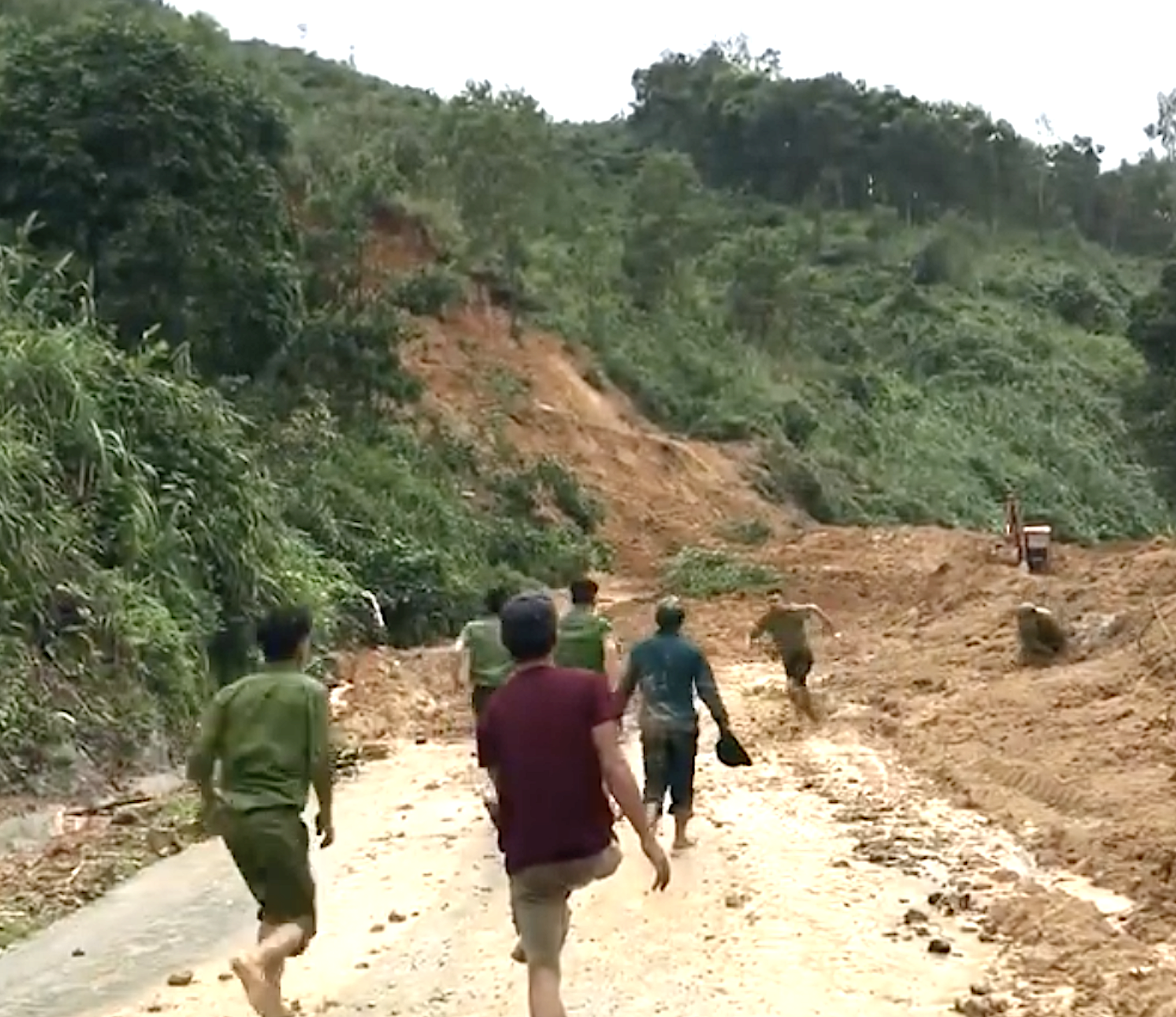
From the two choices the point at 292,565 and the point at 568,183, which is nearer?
the point at 292,565

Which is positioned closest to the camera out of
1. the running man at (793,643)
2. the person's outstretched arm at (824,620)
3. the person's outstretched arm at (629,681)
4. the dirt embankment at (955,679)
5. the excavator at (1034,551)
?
the dirt embankment at (955,679)

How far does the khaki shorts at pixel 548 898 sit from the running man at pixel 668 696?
13.2 ft

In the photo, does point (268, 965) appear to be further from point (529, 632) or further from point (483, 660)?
point (483, 660)

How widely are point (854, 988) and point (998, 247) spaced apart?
65.5 meters

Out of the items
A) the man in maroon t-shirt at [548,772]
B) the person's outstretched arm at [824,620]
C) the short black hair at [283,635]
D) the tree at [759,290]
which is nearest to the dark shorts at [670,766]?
the short black hair at [283,635]

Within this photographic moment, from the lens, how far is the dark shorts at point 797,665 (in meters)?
15.7

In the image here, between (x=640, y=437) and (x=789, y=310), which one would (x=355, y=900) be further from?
(x=789, y=310)

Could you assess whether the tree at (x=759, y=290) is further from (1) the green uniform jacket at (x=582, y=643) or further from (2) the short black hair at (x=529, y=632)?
(2) the short black hair at (x=529, y=632)

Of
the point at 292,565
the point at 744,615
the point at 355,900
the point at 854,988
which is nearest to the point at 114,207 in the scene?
the point at 292,565

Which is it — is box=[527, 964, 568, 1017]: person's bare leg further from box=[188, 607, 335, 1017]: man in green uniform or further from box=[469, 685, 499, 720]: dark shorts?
box=[469, 685, 499, 720]: dark shorts

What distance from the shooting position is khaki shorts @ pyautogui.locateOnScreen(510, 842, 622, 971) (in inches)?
222

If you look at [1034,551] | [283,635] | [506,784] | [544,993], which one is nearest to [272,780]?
[283,635]

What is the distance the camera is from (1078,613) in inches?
703

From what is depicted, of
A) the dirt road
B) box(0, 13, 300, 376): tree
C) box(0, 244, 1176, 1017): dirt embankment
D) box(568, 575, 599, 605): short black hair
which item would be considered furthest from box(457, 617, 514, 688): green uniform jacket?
box(0, 13, 300, 376): tree
